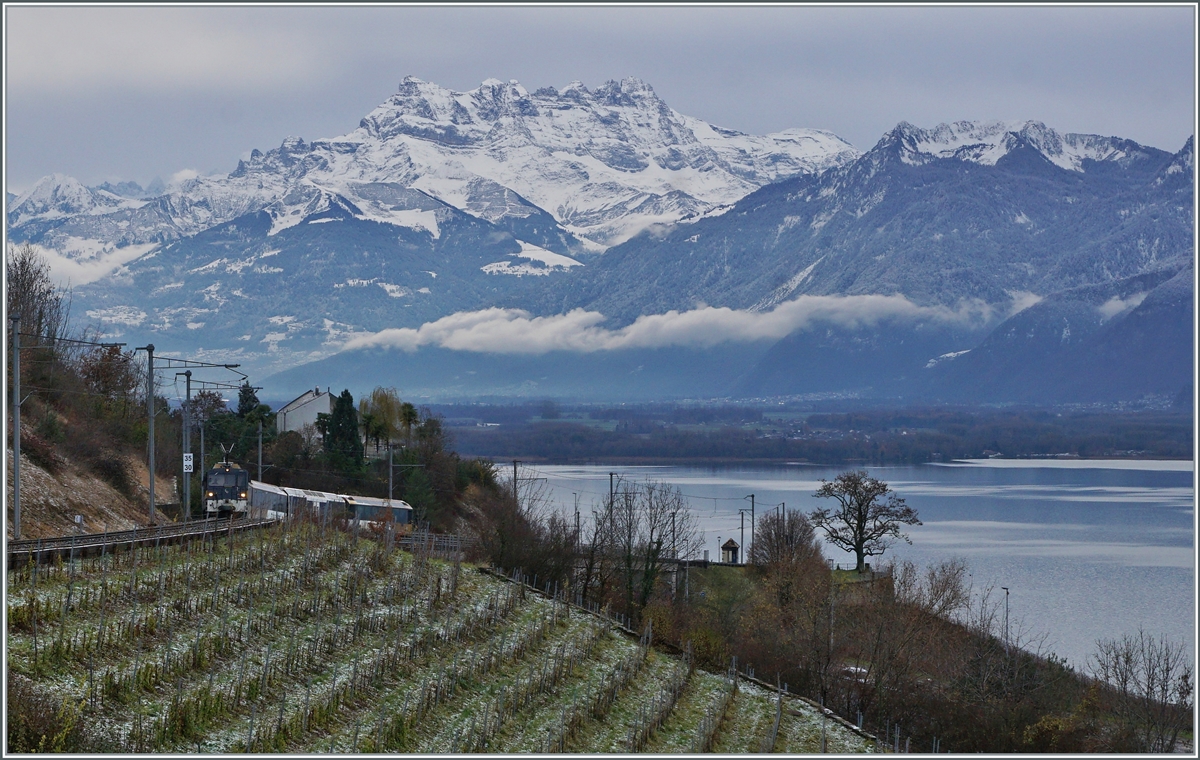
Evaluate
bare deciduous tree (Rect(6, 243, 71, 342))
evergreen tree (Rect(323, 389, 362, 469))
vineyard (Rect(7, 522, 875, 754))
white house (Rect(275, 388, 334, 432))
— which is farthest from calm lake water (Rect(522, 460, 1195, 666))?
bare deciduous tree (Rect(6, 243, 71, 342))

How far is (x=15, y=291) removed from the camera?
7069cm

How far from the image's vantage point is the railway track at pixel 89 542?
28516mm

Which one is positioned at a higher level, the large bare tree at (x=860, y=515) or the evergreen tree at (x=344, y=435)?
the evergreen tree at (x=344, y=435)

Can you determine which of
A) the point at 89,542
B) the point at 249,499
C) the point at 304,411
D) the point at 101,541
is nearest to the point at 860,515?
the point at 249,499

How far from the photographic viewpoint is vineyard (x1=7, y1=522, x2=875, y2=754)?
2225cm

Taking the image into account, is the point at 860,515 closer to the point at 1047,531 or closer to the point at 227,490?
the point at 227,490

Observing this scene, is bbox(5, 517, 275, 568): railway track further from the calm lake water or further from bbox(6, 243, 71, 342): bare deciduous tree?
the calm lake water

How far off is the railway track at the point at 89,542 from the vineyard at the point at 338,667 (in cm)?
34

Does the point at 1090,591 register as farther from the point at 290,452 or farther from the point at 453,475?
the point at 290,452

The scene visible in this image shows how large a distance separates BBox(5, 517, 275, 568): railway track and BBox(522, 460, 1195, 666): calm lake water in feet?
127

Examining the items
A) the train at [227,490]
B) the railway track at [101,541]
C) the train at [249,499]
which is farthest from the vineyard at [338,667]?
the train at [227,490]

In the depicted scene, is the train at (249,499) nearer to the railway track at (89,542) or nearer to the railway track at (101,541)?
the railway track at (101,541)

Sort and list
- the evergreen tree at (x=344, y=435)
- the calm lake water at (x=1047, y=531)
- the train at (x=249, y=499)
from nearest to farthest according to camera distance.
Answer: the train at (x=249, y=499)
the calm lake water at (x=1047, y=531)
the evergreen tree at (x=344, y=435)

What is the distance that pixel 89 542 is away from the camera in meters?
31.7
